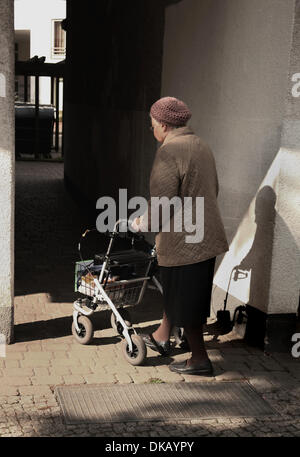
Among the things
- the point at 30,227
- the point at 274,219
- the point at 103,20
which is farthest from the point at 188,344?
the point at 103,20

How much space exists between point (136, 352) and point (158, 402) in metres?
0.68

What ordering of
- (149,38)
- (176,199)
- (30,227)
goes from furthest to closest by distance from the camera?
(30,227)
(149,38)
(176,199)

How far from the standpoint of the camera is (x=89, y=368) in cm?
521

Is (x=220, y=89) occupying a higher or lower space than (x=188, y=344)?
higher

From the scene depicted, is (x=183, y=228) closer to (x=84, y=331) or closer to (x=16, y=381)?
(x=84, y=331)

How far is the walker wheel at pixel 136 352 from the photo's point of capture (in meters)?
5.23

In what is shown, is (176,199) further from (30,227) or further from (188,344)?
(30,227)

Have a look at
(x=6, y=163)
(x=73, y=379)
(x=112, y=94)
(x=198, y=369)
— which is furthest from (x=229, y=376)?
(x=112, y=94)

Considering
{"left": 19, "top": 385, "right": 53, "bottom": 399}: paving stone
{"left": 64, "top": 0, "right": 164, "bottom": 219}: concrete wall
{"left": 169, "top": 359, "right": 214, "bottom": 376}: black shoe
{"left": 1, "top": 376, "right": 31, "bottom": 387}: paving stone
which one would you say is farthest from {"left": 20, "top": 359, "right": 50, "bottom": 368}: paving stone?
{"left": 64, "top": 0, "right": 164, "bottom": 219}: concrete wall

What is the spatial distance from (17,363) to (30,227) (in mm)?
5736

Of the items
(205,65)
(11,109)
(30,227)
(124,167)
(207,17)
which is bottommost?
(30,227)

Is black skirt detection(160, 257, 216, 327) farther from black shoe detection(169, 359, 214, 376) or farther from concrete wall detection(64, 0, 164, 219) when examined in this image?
concrete wall detection(64, 0, 164, 219)

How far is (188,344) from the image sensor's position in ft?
18.7

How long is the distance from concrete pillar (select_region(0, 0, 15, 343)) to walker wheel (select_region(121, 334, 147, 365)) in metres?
1.03
